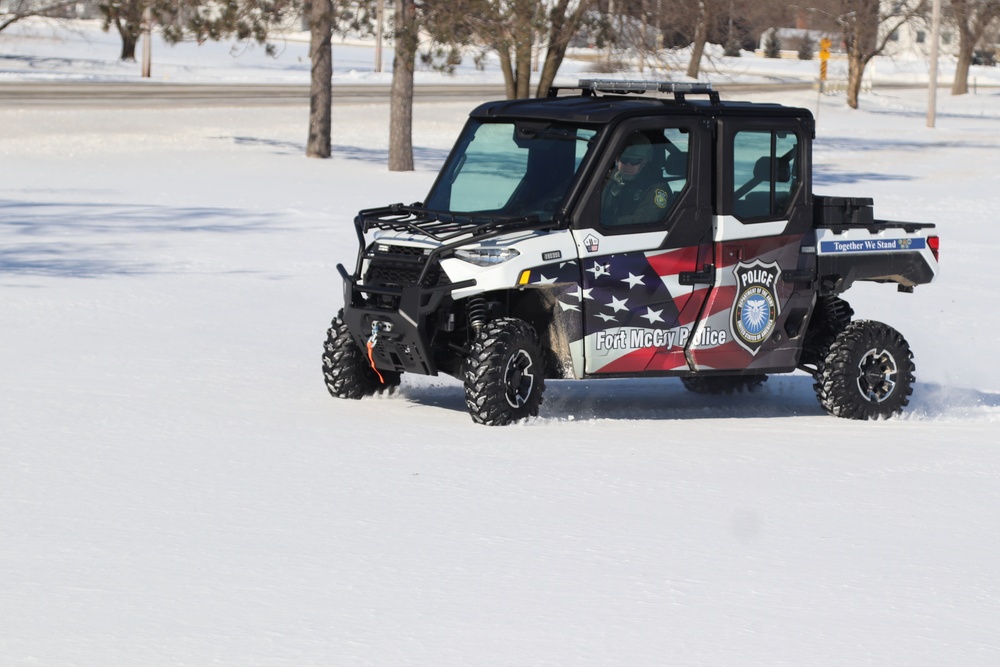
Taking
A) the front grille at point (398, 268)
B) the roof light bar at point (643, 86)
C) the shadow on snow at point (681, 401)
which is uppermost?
the roof light bar at point (643, 86)

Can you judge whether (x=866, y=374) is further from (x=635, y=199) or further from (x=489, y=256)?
(x=489, y=256)

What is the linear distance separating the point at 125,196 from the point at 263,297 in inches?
373

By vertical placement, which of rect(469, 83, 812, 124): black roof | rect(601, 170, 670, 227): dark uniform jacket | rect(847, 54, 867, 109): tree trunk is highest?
rect(847, 54, 867, 109): tree trunk

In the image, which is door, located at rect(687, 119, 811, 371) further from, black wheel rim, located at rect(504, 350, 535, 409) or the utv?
black wheel rim, located at rect(504, 350, 535, 409)

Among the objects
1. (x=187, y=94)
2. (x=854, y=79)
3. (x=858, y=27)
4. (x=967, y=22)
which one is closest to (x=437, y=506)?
(x=187, y=94)

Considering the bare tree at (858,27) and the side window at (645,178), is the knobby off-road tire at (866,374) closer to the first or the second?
the side window at (645,178)

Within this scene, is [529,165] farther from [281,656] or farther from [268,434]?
[281,656]

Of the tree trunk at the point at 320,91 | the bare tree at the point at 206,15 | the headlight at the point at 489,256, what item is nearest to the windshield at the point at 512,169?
the headlight at the point at 489,256

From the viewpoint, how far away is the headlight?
861 cm

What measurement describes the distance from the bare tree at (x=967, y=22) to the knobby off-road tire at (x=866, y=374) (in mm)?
59383

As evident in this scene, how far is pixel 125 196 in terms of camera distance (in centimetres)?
2303

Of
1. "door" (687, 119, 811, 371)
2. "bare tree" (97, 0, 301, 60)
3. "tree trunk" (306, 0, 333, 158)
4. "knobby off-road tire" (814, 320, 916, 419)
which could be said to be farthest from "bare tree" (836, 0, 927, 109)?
"door" (687, 119, 811, 371)

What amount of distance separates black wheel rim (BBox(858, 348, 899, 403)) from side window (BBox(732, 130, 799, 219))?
1.17 metres

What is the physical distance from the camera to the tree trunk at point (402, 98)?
93.1 feet
